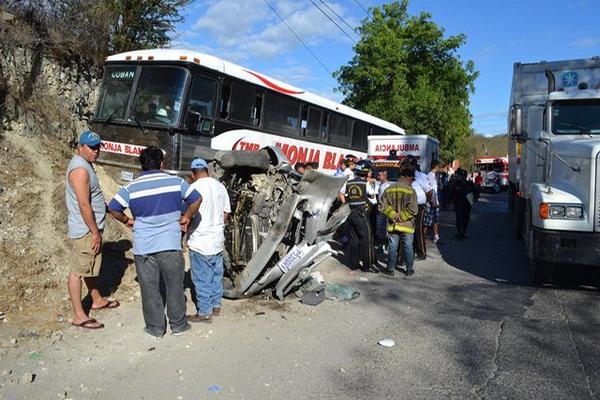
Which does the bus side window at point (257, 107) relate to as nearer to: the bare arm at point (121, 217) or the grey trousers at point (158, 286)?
the bare arm at point (121, 217)

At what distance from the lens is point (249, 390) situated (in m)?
3.79

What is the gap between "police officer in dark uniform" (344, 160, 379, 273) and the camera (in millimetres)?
7895

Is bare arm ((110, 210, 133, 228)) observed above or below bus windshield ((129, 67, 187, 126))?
below

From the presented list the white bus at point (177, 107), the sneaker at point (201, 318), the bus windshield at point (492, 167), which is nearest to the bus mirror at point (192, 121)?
the white bus at point (177, 107)

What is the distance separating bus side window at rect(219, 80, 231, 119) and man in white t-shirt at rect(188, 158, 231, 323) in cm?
456

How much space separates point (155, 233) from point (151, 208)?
0.77ft

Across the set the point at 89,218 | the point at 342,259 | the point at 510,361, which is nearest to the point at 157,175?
the point at 89,218

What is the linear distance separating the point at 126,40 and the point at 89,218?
983cm

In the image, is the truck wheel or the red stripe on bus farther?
the red stripe on bus

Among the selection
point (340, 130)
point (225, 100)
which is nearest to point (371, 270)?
point (225, 100)

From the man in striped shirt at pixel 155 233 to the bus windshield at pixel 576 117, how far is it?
19.1 ft

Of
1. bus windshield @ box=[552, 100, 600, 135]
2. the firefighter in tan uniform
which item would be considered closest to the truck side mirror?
bus windshield @ box=[552, 100, 600, 135]

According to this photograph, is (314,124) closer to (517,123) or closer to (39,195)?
(517,123)

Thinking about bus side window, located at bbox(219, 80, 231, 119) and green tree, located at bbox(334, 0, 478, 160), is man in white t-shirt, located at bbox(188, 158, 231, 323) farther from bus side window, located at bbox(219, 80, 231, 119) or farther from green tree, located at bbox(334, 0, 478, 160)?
green tree, located at bbox(334, 0, 478, 160)
